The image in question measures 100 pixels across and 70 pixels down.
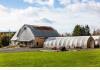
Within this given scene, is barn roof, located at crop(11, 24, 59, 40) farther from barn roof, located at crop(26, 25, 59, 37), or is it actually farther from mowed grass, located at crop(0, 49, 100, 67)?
mowed grass, located at crop(0, 49, 100, 67)

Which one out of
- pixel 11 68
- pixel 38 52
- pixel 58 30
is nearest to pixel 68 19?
pixel 58 30

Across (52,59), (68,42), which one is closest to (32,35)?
(52,59)

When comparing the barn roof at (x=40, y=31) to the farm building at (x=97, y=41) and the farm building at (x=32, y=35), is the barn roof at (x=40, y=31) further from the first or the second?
the farm building at (x=97, y=41)

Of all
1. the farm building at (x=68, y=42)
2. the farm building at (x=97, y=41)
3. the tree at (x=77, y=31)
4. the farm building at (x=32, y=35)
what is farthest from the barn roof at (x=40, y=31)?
the farm building at (x=97, y=41)

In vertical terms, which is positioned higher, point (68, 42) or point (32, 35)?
point (32, 35)

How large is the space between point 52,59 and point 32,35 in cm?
67

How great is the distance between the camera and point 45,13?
7.56 m

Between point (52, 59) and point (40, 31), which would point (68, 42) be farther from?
point (40, 31)

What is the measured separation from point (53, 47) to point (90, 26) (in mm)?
911

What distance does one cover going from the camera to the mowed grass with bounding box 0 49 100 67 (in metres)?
7.22

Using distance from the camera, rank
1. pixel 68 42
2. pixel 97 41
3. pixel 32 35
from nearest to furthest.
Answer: pixel 97 41, pixel 68 42, pixel 32 35

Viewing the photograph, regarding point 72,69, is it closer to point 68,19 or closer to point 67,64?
point 67,64

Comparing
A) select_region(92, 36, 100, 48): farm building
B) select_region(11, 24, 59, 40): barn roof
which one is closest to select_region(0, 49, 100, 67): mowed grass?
select_region(92, 36, 100, 48): farm building

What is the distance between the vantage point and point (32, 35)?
741 cm
